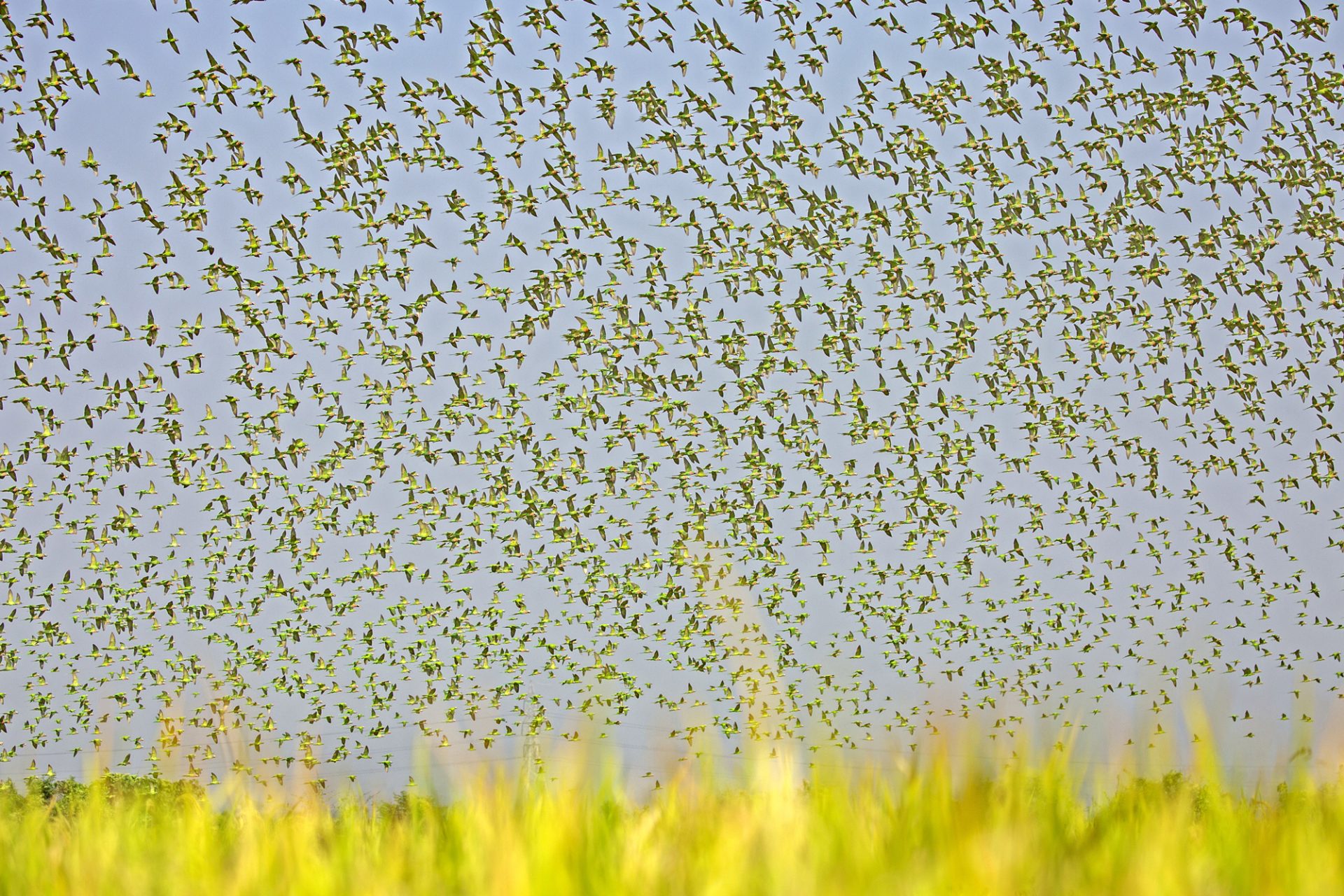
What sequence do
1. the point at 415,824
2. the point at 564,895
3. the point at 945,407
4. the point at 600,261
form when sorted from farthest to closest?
the point at 945,407
the point at 600,261
the point at 415,824
the point at 564,895

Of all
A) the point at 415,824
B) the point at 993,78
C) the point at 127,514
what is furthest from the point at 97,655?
the point at 415,824

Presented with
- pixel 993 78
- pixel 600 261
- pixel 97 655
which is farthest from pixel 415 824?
pixel 97 655

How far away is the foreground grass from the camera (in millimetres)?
3643

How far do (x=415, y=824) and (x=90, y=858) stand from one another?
1161 mm

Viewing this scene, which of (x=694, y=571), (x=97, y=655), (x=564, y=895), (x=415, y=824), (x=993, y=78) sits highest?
(x=993, y=78)

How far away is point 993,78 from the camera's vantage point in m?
46.0

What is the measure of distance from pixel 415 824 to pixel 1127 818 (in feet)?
8.08

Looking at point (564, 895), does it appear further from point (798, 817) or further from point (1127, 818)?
point (1127, 818)

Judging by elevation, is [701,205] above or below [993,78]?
below

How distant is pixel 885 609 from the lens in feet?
193

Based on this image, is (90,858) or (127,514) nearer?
(90,858)

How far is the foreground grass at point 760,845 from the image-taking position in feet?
12.0

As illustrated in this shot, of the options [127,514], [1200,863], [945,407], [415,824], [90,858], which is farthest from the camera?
[945,407]

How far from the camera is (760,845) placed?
378 cm
